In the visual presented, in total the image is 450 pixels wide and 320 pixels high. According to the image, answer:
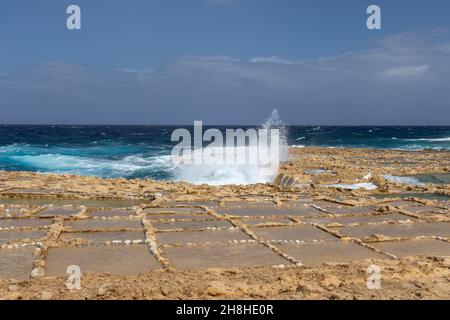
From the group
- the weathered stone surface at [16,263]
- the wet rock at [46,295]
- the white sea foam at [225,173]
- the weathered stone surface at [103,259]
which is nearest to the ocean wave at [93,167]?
the white sea foam at [225,173]

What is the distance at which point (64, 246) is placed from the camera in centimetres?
621

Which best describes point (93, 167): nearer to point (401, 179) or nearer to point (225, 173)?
point (225, 173)

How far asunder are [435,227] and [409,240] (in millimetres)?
1201

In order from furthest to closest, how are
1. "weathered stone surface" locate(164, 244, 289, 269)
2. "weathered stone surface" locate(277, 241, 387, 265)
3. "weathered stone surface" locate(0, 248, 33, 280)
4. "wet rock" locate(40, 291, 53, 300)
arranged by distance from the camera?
"weathered stone surface" locate(277, 241, 387, 265) < "weathered stone surface" locate(164, 244, 289, 269) < "weathered stone surface" locate(0, 248, 33, 280) < "wet rock" locate(40, 291, 53, 300)

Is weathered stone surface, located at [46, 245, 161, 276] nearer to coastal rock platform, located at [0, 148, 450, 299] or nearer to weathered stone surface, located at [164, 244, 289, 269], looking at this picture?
coastal rock platform, located at [0, 148, 450, 299]

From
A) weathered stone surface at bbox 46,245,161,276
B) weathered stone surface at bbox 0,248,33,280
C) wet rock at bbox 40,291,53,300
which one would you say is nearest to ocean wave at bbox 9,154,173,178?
weathered stone surface at bbox 46,245,161,276

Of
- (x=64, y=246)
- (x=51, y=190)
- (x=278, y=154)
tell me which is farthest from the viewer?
(x=278, y=154)

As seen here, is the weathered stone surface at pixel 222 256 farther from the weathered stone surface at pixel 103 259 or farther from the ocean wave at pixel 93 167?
the ocean wave at pixel 93 167

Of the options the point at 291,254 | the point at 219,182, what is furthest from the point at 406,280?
the point at 219,182

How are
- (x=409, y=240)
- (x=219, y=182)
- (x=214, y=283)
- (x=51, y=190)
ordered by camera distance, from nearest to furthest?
(x=214, y=283), (x=409, y=240), (x=51, y=190), (x=219, y=182)

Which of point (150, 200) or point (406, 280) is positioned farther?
point (150, 200)

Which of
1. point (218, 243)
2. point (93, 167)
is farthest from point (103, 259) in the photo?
point (93, 167)

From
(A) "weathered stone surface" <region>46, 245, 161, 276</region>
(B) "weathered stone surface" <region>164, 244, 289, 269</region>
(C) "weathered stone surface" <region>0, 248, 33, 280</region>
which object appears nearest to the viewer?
(C) "weathered stone surface" <region>0, 248, 33, 280</region>
